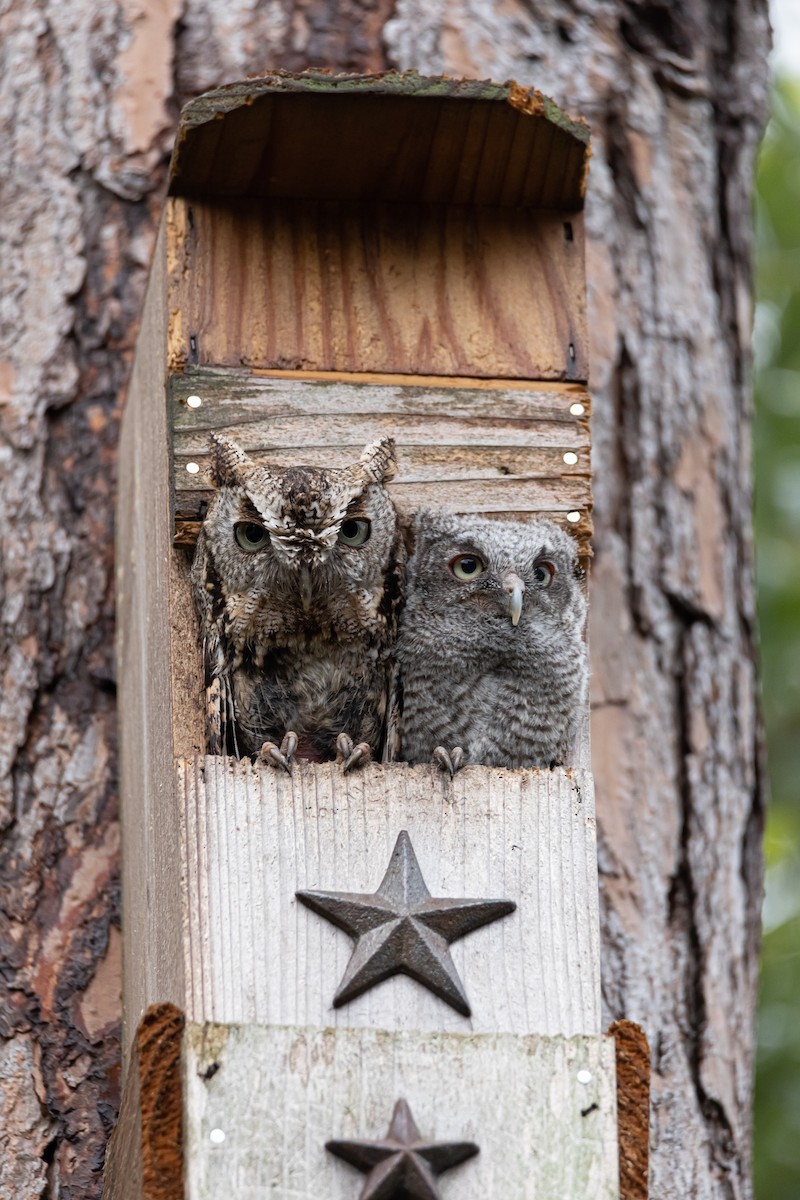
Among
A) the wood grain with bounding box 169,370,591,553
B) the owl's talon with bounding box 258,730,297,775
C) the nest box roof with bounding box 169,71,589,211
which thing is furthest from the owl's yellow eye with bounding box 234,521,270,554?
the nest box roof with bounding box 169,71,589,211

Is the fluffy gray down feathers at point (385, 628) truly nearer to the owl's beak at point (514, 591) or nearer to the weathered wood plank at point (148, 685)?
the owl's beak at point (514, 591)

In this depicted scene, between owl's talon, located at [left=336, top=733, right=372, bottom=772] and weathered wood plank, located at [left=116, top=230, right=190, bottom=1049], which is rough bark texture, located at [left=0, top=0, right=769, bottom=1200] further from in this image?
owl's talon, located at [left=336, top=733, right=372, bottom=772]

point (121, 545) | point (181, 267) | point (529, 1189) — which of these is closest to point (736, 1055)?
point (529, 1189)

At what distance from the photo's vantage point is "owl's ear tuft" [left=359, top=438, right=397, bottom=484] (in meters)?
3.84

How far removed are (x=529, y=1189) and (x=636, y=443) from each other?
2.42 meters

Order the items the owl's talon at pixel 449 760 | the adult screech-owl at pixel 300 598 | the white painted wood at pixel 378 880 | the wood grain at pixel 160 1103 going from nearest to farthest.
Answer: the wood grain at pixel 160 1103, the white painted wood at pixel 378 880, the owl's talon at pixel 449 760, the adult screech-owl at pixel 300 598

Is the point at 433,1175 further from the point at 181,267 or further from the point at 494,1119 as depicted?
the point at 181,267

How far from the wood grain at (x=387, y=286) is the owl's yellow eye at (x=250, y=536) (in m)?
0.41

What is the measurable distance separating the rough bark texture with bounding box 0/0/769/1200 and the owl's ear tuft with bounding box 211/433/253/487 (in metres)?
0.82

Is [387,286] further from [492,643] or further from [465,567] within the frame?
[492,643]

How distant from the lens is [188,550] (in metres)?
3.84

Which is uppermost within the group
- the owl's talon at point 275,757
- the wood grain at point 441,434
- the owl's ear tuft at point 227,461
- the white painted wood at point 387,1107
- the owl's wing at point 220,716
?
the wood grain at point 441,434

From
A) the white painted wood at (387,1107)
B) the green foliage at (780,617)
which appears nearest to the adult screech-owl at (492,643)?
the white painted wood at (387,1107)

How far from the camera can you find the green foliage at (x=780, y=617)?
19.3ft
